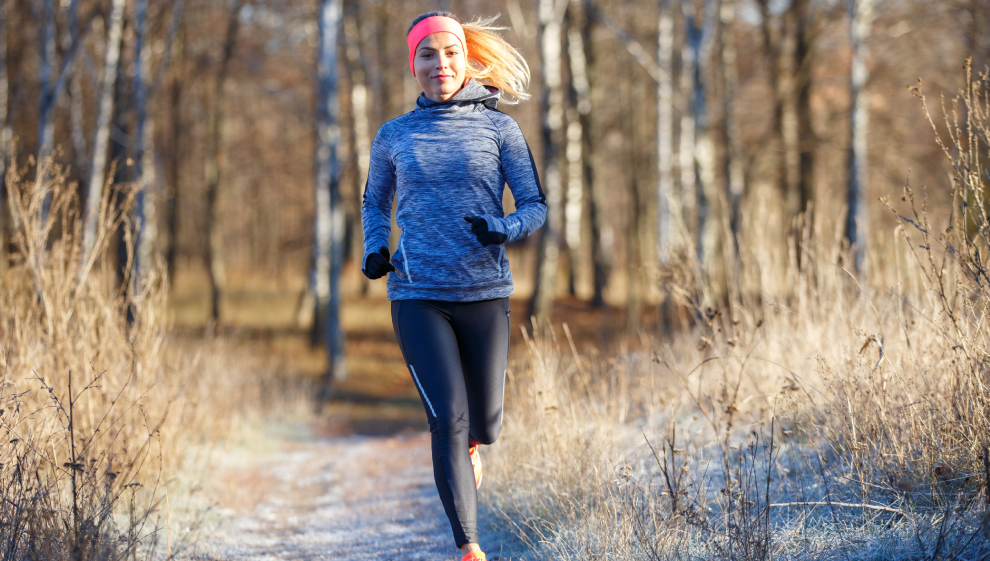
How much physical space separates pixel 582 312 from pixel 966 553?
11.2 m

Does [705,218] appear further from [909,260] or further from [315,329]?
[909,260]

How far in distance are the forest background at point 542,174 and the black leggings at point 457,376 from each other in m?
0.58

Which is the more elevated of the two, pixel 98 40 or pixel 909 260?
pixel 98 40

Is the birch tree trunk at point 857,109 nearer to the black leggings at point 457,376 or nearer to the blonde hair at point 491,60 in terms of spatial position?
the blonde hair at point 491,60

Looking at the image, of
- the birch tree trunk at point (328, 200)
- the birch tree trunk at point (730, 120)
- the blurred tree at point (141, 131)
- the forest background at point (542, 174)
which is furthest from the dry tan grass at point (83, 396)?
the birch tree trunk at point (730, 120)

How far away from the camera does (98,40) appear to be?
13.8 meters

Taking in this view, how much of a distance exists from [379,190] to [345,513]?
2.12 meters

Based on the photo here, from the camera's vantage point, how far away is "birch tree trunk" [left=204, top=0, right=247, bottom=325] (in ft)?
45.9

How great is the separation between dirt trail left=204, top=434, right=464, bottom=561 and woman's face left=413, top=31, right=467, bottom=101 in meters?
1.90

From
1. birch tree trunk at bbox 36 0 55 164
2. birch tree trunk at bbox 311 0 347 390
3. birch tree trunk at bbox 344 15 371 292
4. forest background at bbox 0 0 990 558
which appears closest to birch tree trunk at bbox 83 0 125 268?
forest background at bbox 0 0 990 558

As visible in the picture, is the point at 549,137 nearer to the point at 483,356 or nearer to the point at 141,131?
the point at 141,131

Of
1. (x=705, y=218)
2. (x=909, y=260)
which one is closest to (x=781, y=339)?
(x=909, y=260)

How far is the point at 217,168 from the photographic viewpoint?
48.1 feet

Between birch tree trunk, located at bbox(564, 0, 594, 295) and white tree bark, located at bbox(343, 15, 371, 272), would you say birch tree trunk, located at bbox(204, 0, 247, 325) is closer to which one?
white tree bark, located at bbox(343, 15, 371, 272)
